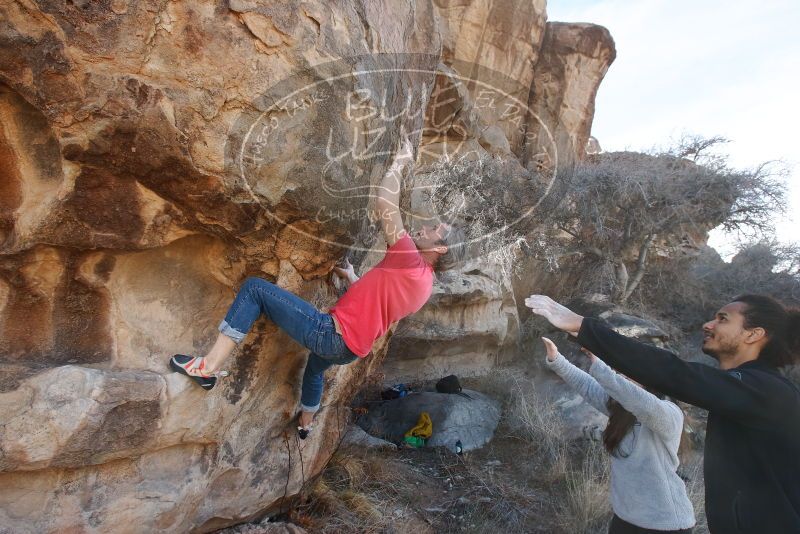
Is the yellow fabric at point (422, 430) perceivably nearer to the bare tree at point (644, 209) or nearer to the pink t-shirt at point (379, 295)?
the pink t-shirt at point (379, 295)

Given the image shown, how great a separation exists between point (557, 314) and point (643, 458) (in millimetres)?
1039

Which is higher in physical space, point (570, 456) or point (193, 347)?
point (193, 347)

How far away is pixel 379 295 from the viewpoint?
2643mm

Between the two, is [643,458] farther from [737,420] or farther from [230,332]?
[230,332]

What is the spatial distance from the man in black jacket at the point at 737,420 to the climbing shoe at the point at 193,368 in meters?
1.57

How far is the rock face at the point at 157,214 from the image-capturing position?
2.15m

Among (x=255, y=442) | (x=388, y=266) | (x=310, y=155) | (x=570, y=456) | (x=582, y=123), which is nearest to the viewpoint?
(x=310, y=155)

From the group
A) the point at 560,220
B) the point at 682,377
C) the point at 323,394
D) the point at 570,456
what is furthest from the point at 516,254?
the point at 682,377

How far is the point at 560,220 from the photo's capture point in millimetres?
9875

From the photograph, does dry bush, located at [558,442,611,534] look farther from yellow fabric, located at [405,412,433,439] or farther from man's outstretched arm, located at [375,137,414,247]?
man's outstretched arm, located at [375,137,414,247]

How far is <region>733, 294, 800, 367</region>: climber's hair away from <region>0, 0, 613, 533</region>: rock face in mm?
1805

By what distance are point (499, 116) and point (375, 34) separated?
10.8 meters

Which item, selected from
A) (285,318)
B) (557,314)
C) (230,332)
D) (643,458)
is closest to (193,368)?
(230,332)

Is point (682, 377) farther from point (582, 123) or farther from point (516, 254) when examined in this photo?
point (582, 123)
